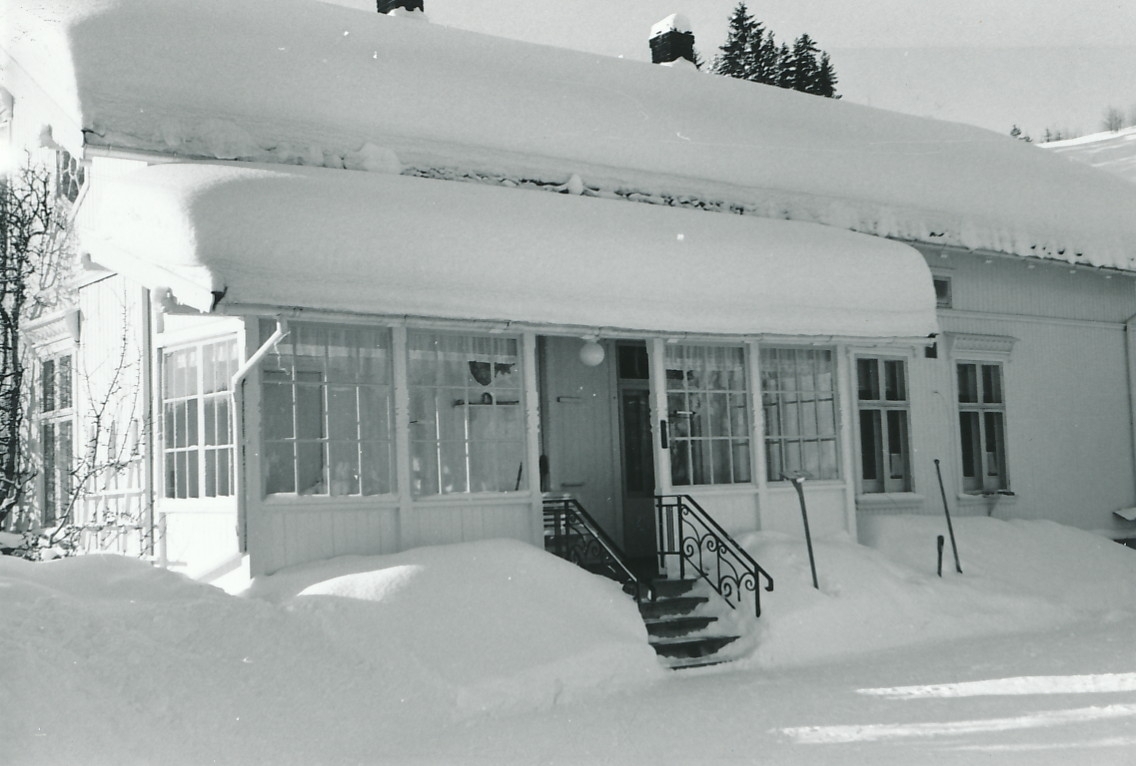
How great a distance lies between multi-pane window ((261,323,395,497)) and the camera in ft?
30.0

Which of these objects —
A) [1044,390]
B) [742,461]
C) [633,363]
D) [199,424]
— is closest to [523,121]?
[633,363]

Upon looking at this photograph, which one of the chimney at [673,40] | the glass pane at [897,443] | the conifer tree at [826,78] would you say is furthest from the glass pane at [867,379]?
the conifer tree at [826,78]

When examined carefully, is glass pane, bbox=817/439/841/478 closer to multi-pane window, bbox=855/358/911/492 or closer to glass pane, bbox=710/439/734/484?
glass pane, bbox=710/439/734/484

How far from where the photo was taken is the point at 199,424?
9.75 meters

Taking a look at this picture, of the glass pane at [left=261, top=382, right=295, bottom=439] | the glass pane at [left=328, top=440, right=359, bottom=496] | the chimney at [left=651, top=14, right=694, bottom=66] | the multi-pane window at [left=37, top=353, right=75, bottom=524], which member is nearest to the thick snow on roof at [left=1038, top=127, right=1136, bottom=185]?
the chimney at [left=651, top=14, right=694, bottom=66]

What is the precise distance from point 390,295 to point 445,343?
1.11m

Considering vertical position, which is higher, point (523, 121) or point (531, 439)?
point (523, 121)

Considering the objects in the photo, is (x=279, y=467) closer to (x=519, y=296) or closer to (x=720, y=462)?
(x=519, y=296)

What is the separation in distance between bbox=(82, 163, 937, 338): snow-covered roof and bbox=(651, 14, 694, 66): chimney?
5.34m

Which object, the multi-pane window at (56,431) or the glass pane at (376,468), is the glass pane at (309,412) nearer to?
the glass pane at (376,468)

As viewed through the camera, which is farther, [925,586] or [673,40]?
[673,40]

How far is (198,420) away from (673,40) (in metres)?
9.90

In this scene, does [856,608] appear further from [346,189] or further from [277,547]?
[346,189]

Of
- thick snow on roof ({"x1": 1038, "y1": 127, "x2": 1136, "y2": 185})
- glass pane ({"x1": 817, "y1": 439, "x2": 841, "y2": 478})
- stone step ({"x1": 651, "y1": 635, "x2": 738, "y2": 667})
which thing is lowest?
stone step ({"x1": 651, "y1": 635, "x2": 738, "y2": 667})
